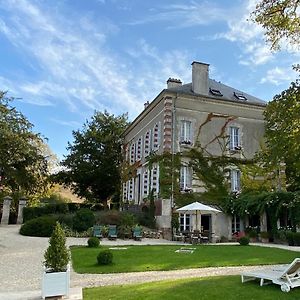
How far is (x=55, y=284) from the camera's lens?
6.43 metres

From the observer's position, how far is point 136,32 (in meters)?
10.8

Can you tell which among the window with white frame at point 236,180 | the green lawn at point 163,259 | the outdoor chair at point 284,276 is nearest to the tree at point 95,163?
the window with white frame at point 236,180

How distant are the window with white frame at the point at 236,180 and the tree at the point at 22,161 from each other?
14033mm

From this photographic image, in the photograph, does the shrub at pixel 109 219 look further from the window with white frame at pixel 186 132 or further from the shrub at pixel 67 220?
the window with white frame at pixel 186 132

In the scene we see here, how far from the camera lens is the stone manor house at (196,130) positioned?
21453mm

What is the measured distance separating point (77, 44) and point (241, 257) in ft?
27.6

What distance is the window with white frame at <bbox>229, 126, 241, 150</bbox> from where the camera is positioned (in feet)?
76.0

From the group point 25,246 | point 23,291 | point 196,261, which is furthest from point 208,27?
point 25,246

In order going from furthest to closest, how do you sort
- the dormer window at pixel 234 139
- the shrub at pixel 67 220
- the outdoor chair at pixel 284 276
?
the dormer window at pixel 234 139 → the shrub at pixel 67 220 → the outdoor chair at pixel 284 276

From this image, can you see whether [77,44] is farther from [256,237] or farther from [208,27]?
[256,237]

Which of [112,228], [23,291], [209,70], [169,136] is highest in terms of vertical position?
[209,70]

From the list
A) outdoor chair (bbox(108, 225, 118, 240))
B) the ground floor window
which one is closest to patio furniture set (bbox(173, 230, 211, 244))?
the ground floor window

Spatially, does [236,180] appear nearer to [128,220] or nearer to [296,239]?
[296,239]

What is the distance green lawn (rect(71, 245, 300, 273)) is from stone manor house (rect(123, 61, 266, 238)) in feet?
25.7
